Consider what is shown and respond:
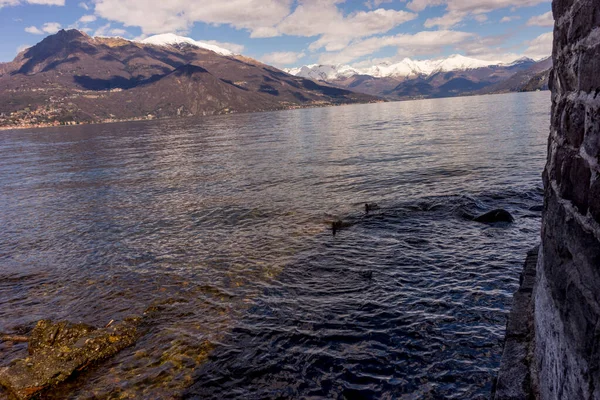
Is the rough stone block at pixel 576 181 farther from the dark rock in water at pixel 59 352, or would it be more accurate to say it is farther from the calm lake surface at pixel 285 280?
the dark rock in water at pixel 59 352

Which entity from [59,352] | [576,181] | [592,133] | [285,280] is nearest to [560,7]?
[592,133]

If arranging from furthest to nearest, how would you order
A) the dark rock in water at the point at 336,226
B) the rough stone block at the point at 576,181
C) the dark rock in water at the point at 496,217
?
the dark rock in water at the point at 336,226 < the dark rock in water at the point at 496,217 < the rough stone block at the point at 576,181

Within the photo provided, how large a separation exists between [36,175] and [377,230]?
5572 cm

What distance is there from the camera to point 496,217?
2188 centimetres

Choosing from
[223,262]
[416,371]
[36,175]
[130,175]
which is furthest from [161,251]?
[36,175]

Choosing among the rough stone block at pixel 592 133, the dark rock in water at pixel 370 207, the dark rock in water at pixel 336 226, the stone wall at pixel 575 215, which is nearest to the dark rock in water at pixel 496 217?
the dark rock in water at pixel 370 207

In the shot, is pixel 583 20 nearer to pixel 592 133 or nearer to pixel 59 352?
pixel 592 133

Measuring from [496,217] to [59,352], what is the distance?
885 inches

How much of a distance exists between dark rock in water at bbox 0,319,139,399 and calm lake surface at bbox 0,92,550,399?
499 millimetres

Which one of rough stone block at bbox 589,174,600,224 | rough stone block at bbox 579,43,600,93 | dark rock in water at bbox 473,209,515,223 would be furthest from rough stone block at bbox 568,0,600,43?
dark rock in water at bbox 473,209,515,223

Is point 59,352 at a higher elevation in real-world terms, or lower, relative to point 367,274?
lower

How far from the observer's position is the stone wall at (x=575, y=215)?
11.3ft

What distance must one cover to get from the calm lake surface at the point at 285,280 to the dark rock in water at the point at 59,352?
1.64 ft

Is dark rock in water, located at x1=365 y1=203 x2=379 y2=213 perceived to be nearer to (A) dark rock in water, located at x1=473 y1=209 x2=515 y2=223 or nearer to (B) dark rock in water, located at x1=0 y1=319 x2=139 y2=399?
(A) dark rock in water, located at x1=473 y1=209 x2=515 y2=223
